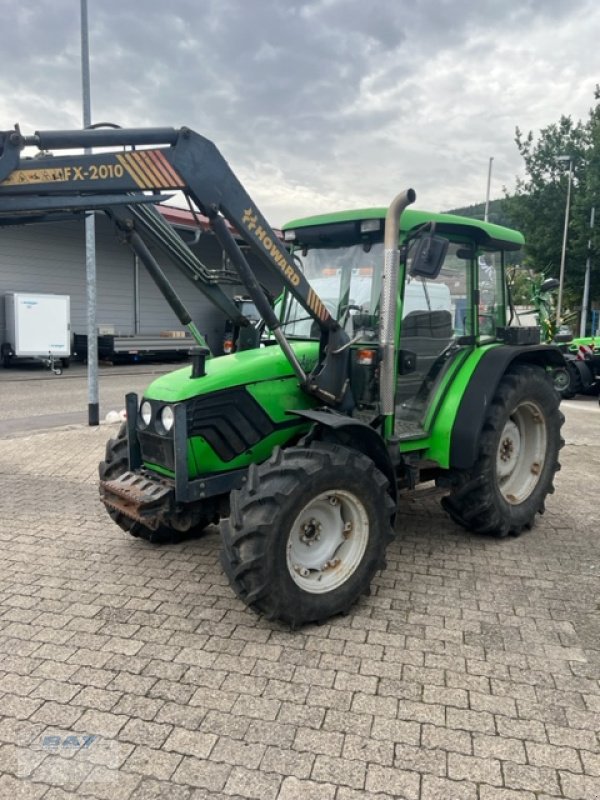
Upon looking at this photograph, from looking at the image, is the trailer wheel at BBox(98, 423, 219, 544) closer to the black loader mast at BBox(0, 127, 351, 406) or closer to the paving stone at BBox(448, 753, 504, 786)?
the black loader mast at BBox(0, 127, 351, 406)

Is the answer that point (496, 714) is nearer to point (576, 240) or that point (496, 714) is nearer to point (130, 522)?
point (130, 522)

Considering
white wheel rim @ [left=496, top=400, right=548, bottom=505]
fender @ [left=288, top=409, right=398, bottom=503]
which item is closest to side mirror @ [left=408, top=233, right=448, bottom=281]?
fender @ [left=288, top=409, right=398, bottom=503]

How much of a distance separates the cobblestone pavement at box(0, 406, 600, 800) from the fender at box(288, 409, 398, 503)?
2.56 ft

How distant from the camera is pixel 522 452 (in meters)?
5.45

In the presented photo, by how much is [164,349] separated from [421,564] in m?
17.4

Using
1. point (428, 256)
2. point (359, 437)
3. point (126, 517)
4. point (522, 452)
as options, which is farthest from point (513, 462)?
point (126, 517)

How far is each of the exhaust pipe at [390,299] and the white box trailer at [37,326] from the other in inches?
607

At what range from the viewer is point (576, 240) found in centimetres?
2917

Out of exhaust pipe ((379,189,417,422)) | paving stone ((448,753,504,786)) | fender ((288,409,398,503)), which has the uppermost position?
exhaust pipe ((379,189,417,422))

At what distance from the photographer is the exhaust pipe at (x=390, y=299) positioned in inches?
150

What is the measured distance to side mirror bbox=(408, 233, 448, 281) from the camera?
12.2 ft

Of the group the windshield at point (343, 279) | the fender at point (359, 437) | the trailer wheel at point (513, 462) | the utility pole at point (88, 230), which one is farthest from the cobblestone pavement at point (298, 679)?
the utility pole at point (88, 230)

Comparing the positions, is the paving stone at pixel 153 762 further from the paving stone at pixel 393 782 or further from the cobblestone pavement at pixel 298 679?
the paving stone at pixel 393 782

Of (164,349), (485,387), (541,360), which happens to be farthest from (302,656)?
(164,349)
